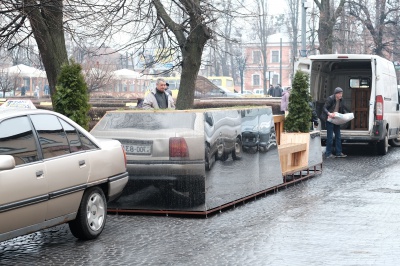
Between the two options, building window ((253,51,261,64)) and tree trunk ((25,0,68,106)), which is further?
building window ((253,51,261,64))

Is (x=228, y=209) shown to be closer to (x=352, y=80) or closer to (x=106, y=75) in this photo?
(x=352, y=80)

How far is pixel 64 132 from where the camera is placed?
10.2m

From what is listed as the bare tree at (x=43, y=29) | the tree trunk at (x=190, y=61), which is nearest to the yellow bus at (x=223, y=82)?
the tree trunk at (x=190, y=61)

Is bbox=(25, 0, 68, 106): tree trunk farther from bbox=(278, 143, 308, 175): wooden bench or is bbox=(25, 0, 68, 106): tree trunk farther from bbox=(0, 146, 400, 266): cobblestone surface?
bbox=(0, 146, 400, 266): cobblestone surface

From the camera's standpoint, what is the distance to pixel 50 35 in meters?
19.1

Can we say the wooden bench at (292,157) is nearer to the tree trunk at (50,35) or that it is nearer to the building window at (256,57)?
the tree trunk at (50,35)

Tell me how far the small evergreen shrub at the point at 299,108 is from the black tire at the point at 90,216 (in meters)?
8.30

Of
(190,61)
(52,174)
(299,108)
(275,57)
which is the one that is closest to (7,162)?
(52,174)

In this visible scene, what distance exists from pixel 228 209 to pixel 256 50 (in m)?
101

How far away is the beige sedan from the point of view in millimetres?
8938

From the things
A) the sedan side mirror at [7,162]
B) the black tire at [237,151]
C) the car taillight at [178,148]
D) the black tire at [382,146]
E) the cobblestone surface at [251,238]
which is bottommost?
the black tire at [382,146]

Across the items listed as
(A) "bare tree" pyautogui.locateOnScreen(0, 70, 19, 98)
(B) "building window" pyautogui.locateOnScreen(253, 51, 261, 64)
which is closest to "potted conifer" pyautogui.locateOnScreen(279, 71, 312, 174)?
(A) "bare tree" pyautogui.locateOnScreen(0, 70, 19, 98)

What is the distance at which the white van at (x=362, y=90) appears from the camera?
74.4ft

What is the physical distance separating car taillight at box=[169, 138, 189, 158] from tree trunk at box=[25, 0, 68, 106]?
653cm
